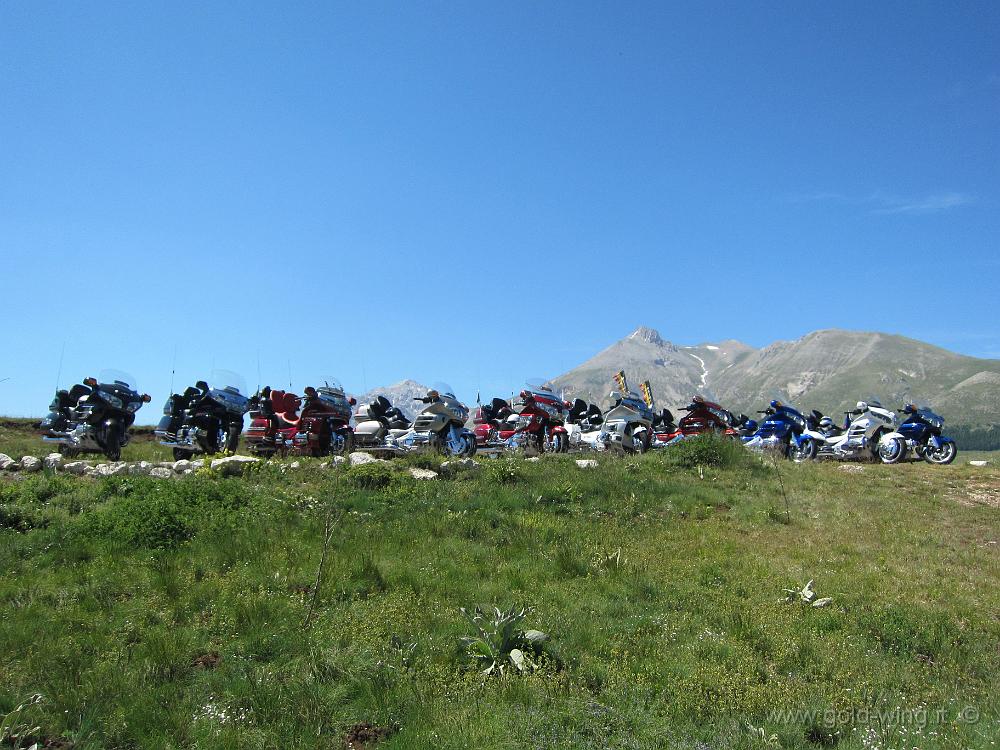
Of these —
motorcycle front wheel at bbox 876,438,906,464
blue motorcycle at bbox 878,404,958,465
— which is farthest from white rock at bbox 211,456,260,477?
blue motorcycle at bbox 878,404,958,465

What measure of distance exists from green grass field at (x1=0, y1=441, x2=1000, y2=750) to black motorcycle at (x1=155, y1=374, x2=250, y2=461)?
7.31 metres

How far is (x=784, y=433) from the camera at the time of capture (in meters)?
23.7

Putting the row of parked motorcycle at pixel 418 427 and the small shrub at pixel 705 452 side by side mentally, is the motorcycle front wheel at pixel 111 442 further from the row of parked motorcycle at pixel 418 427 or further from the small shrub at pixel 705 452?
the small shrub at pixel 705 452

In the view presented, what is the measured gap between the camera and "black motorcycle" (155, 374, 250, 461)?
18.7 metres

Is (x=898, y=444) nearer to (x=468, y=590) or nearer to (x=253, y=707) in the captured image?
(x=468, y=590)

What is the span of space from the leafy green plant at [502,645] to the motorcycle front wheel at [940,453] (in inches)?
766

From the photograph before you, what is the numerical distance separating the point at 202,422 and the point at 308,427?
285 cm

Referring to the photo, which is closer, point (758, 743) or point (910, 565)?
point (758, 743)

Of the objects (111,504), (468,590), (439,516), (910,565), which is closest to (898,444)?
(910,565)

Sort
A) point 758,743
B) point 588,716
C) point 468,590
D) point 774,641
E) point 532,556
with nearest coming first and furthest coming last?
point 758,743 → point 588,716 → point 774,641 → point 468,590 → point 532,556

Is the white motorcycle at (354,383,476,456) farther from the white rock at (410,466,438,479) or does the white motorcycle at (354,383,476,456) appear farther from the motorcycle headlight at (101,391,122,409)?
the motorcycle headlight at (101,391,122,409)

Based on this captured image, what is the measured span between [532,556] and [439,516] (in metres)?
1.99

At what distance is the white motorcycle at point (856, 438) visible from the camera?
852 inches

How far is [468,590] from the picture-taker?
24.2 feet
